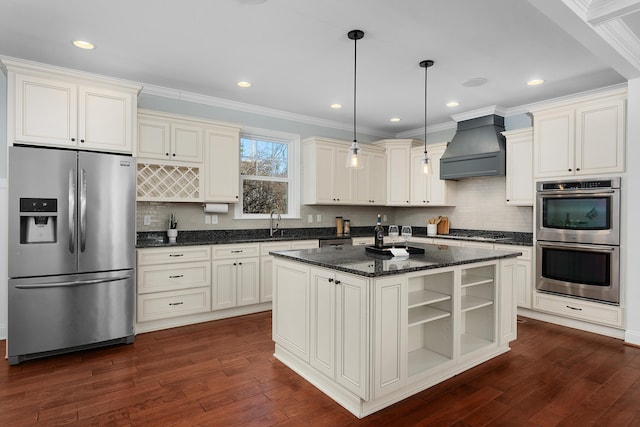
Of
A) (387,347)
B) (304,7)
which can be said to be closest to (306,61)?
(304,7)

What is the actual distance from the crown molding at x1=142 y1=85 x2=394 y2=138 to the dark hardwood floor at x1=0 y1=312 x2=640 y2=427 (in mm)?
2822

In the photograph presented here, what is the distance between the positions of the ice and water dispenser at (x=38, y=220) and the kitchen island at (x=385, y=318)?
1982 millimetres

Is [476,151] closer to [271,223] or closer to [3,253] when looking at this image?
[271,223]

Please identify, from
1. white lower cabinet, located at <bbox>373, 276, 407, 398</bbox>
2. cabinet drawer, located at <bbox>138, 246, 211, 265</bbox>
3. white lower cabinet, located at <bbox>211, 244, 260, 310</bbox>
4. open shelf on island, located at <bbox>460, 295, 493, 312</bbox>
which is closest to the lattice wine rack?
cabinet drawer, located at <bbox>138, 246, 211, 265</bbox>

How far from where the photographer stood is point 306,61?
3635mm

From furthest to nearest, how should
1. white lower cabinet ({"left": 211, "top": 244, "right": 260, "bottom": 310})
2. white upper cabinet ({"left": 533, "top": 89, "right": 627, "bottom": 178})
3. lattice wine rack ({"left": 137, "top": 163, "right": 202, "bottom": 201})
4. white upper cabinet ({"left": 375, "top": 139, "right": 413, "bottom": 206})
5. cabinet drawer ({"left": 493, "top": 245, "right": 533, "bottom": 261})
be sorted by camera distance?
white upper cabinet ({"left": 375, "top": 139, "right": 413, "bottom": 206})
cabinet drawer ({"left": 493, "top": 245, "right": 533, "bottom": 261})
white lower cabinet ({"left": 211, "top": 244, "right": 260, "bottom": 310})
lattice wine rack ({"left": 137, "top": 163, "right": 202, "bottom": 201})
white upper cabinet ({"left": 533, "top": 89, "right": 627, "bottom": 178})

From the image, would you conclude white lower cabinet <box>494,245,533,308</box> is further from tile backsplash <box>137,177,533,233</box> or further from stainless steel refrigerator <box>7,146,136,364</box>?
stainless steel refrigerator <box>7,146,136,364</box>

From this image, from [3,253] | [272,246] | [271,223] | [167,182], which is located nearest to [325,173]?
[271,223]

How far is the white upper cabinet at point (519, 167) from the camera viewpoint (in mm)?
4648

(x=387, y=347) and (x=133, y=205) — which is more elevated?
(x=133, y=205)

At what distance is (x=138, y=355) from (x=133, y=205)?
4.53ft

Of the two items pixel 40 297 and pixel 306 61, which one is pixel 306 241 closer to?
pixel 306 61

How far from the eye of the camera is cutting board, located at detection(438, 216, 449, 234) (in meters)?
5.98

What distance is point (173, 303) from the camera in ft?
13.4
